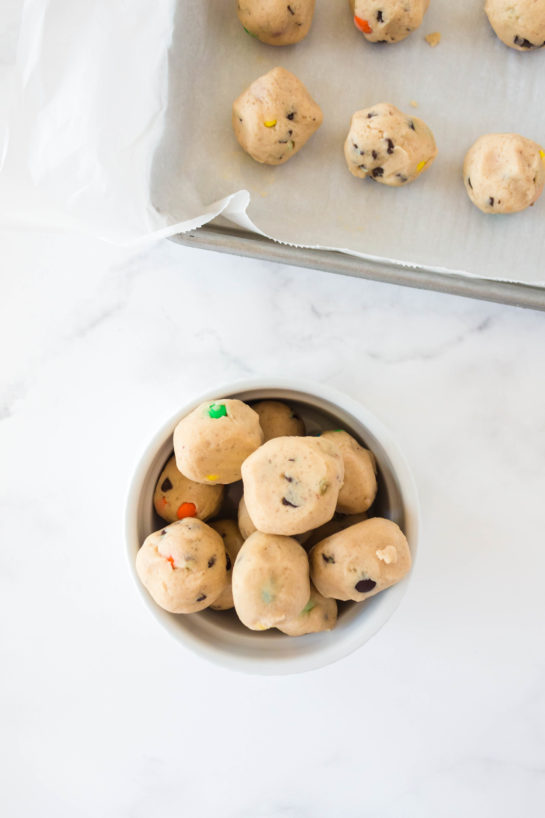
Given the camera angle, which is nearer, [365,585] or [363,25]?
[365,585]

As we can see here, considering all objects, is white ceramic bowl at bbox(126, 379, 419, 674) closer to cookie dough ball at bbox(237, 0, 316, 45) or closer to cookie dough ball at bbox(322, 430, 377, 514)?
cookie dough ball at bbox(322, 430, 377, 514)

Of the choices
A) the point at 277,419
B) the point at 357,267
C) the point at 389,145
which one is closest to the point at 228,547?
the point at 277,419

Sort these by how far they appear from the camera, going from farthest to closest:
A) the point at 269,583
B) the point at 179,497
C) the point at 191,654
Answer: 1. the point at 191,654
2. the point at 179,497
3. the point at 269,583

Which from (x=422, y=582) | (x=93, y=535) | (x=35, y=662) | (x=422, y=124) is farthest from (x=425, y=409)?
(x=35, y=662)

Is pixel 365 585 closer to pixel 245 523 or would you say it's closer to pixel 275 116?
pixel 245 523

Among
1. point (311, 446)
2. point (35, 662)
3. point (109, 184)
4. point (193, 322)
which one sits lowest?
point (35, 662)

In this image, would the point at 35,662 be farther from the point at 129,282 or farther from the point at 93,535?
the point at 129,282
